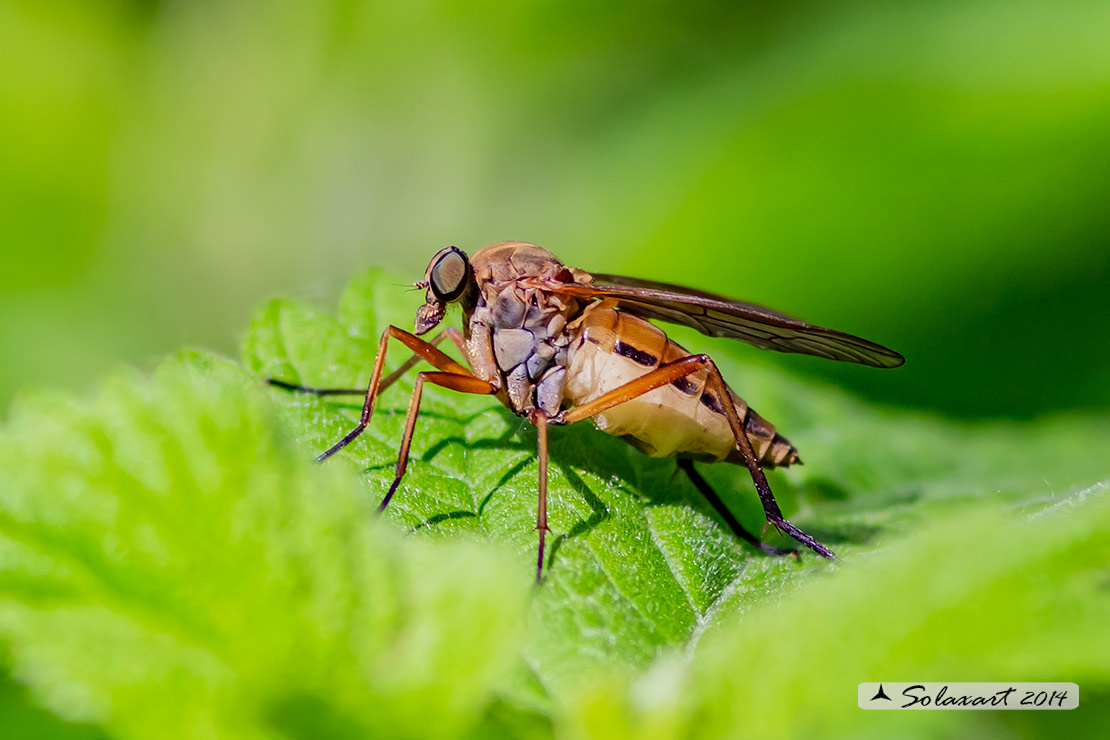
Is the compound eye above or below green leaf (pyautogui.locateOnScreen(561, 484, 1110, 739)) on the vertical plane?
above

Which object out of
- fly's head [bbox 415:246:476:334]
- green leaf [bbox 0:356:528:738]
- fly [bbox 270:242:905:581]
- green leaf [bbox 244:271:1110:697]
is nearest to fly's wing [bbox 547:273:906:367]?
fly [bbox 270:242:905:581]

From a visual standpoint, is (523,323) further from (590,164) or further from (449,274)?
(590,164)

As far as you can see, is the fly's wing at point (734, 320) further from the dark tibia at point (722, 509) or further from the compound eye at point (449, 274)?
the dark tibia at point (722, 509)

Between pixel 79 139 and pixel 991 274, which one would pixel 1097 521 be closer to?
pixel 991 274

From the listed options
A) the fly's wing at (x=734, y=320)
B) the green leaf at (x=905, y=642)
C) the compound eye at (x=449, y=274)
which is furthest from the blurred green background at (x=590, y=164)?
the green leaf at (x=905, y=642)

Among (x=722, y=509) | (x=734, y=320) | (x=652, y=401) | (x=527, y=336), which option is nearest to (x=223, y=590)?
(x=652, y=401)

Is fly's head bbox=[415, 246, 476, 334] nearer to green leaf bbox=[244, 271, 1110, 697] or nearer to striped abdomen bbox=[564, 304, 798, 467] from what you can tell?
green leaf bbox=[244, 271, 1110, 697]

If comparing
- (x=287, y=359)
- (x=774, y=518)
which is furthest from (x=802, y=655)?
(x=287, y=359)
